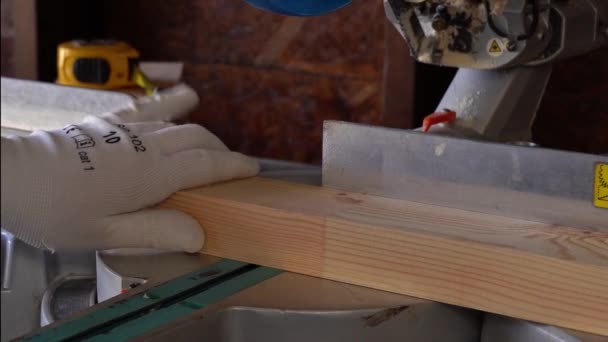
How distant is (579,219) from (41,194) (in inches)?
26.9

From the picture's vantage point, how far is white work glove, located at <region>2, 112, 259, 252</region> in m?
1.10

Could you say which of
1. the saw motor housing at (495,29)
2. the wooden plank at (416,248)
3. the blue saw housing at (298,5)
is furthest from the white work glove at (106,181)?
the saw motor housing at (495,29)

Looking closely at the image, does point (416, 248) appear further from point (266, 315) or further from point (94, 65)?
point (94, 65)

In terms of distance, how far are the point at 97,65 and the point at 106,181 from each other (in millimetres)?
1129

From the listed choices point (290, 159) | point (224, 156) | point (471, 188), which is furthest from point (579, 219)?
point (290, 159)

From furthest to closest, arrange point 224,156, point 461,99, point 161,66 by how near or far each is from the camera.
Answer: point 161,66 → point 461,99 → point 224,156

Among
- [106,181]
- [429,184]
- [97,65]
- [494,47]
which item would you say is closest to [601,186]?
[429,184]

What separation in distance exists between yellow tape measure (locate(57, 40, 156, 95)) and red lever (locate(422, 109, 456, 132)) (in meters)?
0.98

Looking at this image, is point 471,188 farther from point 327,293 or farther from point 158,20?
point 158,20

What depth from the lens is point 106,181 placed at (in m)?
1.18

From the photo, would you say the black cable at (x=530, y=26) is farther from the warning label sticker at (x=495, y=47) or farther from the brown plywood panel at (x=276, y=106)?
the brown plywood panel at (x=276, y=106)

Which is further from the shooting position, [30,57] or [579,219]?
[30,57]

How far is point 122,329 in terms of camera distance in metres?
1.02

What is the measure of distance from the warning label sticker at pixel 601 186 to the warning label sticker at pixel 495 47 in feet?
1.00
